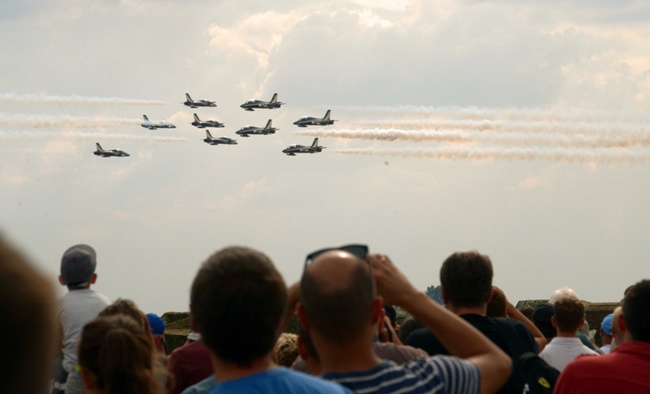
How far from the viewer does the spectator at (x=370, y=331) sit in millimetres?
4395

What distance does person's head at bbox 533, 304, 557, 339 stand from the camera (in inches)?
453

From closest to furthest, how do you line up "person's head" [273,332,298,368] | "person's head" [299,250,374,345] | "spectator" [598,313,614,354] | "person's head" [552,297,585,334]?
1. "person's head" [299,250,374,345]
2. "person's head" [273,332,298,368]
3. "person's head" [552,297,585,334]
4. "spectator" [598,313,614,354]

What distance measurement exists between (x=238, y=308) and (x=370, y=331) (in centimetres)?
79

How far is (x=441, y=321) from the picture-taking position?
4.88 metres

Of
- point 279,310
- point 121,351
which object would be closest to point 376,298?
point 279,310

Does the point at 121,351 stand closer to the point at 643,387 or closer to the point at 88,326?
the point at 88,326

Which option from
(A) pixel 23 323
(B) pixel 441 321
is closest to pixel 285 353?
(B) pixel 441 321

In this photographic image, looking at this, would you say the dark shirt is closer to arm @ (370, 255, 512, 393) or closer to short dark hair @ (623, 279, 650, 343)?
short dark hair @ (623, 279, 650, 343)

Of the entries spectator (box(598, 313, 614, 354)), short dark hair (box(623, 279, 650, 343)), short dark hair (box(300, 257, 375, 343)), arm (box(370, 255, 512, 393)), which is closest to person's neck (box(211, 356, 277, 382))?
short dark hair (box(300, 257, 375, 343))

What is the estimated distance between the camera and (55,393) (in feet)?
31.8

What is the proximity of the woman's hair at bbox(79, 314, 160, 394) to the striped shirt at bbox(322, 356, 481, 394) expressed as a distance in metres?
1.30

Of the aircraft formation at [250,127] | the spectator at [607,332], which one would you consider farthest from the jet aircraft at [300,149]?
the spectator at [607,332]

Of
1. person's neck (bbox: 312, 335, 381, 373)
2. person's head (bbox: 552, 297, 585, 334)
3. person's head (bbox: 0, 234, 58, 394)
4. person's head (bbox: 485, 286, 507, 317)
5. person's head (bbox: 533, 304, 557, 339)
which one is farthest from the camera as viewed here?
person's head (bbox: 533, 304, 557, 339)

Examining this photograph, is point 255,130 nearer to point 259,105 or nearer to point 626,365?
point 259,105
